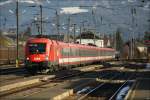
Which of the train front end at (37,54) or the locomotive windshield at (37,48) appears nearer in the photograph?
the train front end at (37,54)

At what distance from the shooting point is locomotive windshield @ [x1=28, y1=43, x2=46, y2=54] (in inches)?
1767

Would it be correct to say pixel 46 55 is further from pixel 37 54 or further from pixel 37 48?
pixel 37 48

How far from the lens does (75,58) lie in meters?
62.1

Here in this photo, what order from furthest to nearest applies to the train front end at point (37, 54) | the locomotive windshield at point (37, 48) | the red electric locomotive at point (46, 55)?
1. the locomotive windshield at point (37, 48)
2. the red electric locomotive at point (46, 55)
3. the train front end at point (37, 54)

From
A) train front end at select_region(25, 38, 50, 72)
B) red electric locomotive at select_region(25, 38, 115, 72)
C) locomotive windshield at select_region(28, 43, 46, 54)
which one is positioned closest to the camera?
train front end at select_region(25, 38, 50, 72)

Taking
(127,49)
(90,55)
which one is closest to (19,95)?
(90,55)

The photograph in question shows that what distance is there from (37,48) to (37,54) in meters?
0.69

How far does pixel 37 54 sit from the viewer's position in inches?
1758

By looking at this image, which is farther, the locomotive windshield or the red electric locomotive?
the locomotive windshield

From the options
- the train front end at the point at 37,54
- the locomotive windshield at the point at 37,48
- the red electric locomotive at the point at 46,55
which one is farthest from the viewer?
the locomotive windshield at the point at 37,48

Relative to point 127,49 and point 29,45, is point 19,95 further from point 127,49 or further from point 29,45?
point 127,49

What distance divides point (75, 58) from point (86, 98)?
3595 centimetres

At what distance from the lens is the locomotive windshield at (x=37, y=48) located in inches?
1767

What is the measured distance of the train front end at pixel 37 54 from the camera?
4425 cm
